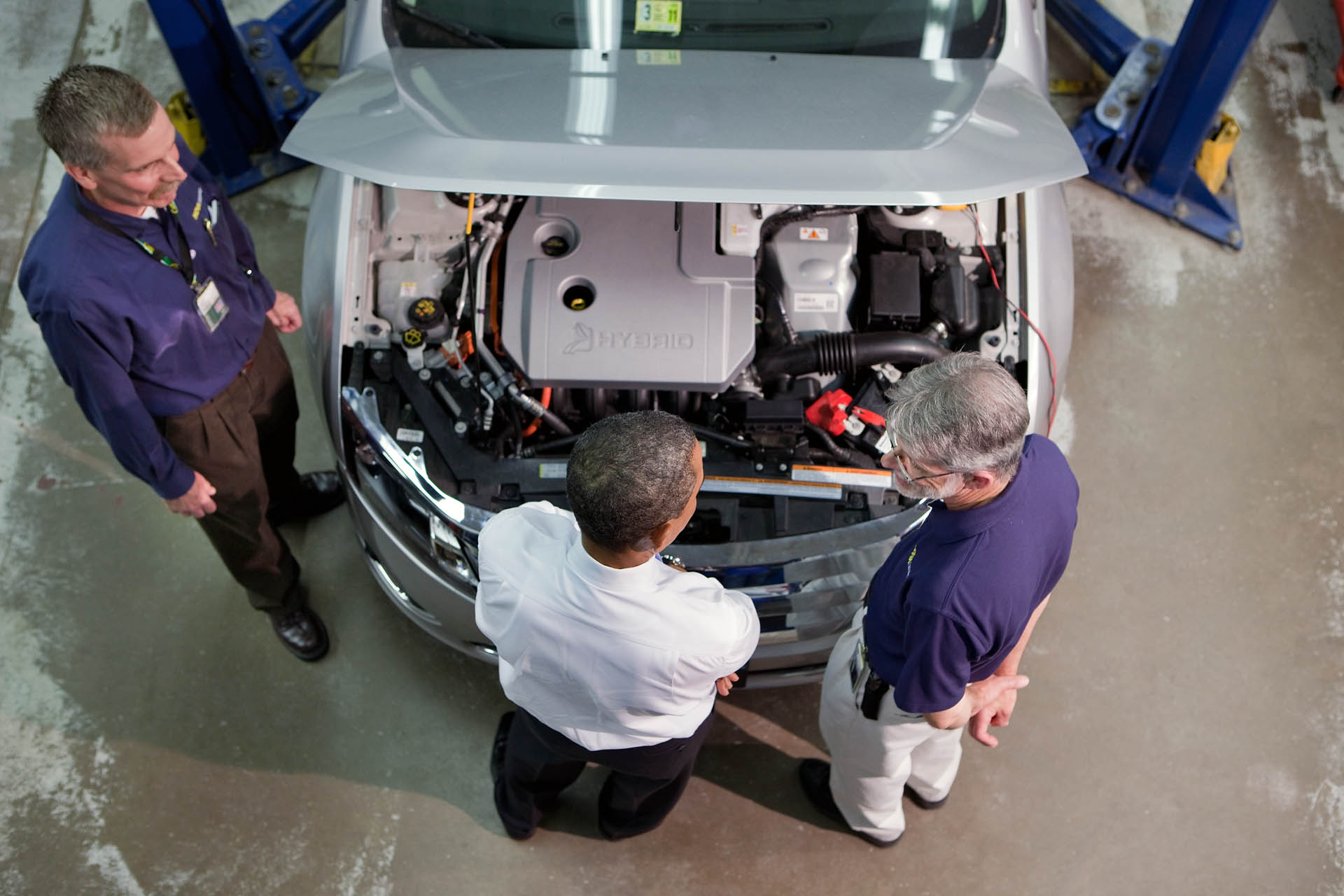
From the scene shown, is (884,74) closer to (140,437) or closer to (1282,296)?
(140,437)

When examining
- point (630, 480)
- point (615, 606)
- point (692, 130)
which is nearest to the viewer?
point (630, 480)

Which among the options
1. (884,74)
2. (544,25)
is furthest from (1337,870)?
(544,25)

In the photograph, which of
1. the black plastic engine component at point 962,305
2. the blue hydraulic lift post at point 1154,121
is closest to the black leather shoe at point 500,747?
the black plastic engine component at point 962,305

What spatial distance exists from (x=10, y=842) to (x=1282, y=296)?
13.1 ft

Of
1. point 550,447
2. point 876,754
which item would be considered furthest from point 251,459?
point 876,754

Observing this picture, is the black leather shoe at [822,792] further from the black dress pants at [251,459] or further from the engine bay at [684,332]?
the black dress pants at [251,459]

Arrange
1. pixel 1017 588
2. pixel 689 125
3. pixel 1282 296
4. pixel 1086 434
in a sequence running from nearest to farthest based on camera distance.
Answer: pixel 1017 588 < pixel 689 125 < pixel 1086 434 < pixel 1282 296

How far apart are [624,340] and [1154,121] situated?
229cm

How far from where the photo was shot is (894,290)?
2461 millimetres

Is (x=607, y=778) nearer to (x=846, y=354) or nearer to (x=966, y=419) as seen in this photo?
(x=846, y=354)

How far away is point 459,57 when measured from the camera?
91.7 inches

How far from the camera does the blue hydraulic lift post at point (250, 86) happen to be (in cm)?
335

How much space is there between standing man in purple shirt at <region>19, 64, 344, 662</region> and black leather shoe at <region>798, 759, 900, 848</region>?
1406 mm

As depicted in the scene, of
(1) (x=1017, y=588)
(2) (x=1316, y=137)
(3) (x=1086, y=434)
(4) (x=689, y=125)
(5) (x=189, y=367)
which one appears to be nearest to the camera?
(1) (x=1017, y=588)
